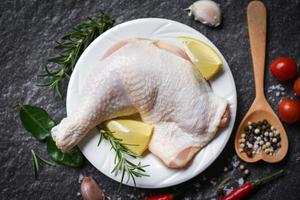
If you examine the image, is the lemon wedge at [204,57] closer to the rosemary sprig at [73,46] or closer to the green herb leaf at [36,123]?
the rosemary sprig at [73,46]

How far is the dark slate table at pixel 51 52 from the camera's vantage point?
225 centimetres

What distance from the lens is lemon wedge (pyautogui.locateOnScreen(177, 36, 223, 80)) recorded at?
81.3 inches

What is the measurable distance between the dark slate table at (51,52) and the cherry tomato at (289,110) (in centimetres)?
8

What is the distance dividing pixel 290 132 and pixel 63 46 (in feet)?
3.50

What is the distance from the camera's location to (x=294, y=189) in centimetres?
226

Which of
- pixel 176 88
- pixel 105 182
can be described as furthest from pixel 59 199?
pixel 176 88

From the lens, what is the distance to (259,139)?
7.32 feet

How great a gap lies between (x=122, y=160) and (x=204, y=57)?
0.54 metres

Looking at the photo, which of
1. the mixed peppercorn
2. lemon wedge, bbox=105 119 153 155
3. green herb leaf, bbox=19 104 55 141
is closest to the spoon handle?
the mixed peppercorn

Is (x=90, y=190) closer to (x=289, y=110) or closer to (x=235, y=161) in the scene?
(x=235, y=161)

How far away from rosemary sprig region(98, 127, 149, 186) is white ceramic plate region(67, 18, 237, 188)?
3 centimetres

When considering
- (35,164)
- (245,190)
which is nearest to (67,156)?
(35,164)

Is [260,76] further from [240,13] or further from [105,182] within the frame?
[105,182]

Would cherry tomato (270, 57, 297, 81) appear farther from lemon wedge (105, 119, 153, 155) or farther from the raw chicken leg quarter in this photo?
lemon wedge (105, 119, 153, 155)
